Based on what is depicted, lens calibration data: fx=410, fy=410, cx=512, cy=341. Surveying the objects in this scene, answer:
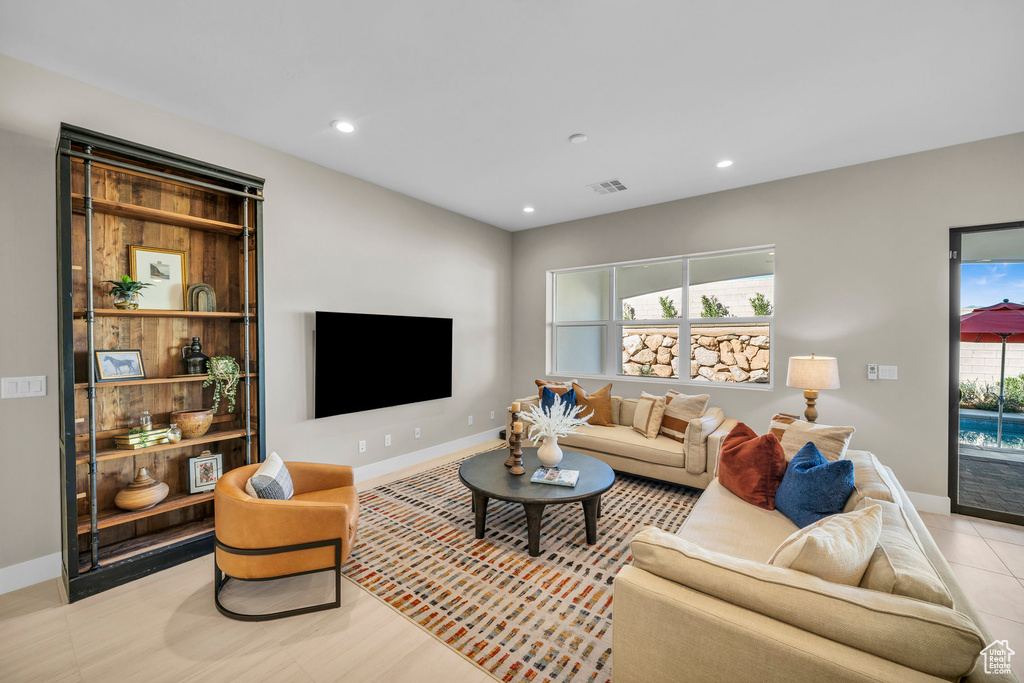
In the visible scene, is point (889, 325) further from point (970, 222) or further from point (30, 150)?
point (30, 150)

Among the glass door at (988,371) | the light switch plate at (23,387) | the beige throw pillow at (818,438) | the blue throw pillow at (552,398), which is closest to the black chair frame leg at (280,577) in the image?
the light switch plate at (23,387)

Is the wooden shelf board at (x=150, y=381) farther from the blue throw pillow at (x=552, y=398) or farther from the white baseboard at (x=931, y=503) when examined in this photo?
the white baseboard at (x=931, y=503)

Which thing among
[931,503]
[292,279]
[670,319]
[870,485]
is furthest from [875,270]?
[292,279]

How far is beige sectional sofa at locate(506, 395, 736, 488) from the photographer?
3400mm

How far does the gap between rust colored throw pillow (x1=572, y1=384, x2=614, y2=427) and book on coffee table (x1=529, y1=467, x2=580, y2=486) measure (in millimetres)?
1424

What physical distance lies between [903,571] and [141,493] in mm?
3567

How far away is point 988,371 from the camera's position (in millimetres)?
3129

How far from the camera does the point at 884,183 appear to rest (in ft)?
11.2

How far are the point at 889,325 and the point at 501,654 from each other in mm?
3868

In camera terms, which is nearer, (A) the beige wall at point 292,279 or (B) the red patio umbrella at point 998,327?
(A) the beige wall at point 292,279

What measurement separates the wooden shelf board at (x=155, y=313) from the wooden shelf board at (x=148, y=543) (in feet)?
4.44

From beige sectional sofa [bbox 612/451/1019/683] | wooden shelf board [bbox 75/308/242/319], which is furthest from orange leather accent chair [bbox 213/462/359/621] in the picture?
beige sectional sofa [bbox 612/451/1019/683]

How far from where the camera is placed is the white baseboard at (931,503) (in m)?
3.23

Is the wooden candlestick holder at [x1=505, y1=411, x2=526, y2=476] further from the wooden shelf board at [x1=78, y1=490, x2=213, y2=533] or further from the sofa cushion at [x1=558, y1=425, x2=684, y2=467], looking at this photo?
the wooden shelf board at [x1=78, y1=490, x2=213, y2=533]
